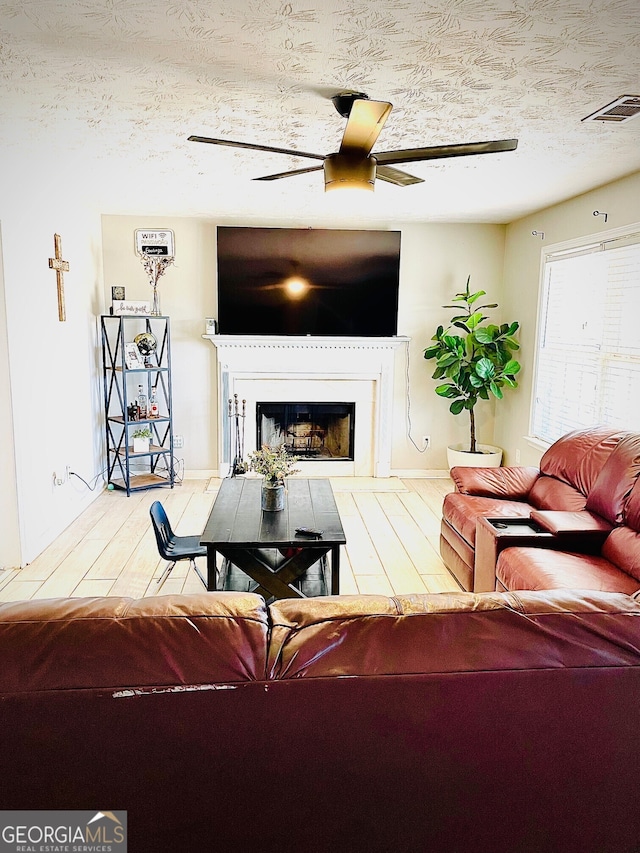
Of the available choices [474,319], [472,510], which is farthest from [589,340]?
[472,510]

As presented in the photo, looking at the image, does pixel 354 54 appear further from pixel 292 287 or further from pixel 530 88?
pixel 292 287

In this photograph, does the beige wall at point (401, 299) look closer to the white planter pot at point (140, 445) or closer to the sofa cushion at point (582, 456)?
the white planter pot at point (140, 445)

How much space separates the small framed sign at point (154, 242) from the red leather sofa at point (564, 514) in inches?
138

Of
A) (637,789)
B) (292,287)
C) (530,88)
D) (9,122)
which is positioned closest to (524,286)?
(292,287)

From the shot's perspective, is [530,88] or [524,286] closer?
[530,88]

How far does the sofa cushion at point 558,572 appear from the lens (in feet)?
8.80

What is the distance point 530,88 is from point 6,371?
3.19 m

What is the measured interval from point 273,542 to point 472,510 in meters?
1.31

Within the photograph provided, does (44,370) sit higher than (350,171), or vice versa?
(350,171)

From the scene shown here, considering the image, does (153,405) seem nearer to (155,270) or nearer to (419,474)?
(155,270)

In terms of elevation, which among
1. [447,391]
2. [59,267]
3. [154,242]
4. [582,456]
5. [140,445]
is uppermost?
[154,242]

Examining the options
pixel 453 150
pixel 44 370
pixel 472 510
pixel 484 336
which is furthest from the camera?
pixel 484 336

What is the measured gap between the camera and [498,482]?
4.07m

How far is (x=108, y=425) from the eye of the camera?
19.2ft
